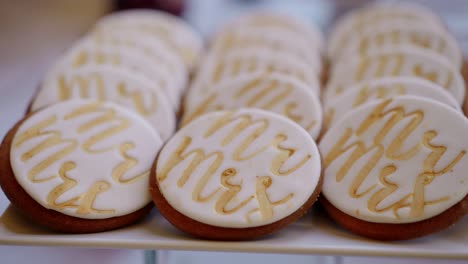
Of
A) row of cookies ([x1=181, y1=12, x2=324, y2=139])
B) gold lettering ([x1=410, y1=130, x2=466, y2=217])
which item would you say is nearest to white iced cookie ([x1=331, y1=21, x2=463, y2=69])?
row of cookies ([x1=181, y1=12, x2=324, y2=139])

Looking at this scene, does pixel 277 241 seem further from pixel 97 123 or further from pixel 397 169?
pixel 97 123

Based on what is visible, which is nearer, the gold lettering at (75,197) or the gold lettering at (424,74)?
the gold lettering at (75,197)

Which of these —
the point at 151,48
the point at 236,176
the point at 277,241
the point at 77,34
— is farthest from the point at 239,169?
the point at 77,34

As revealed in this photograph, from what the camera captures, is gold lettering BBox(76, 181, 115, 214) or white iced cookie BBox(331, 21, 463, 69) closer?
gold lettering BBox(76, 181, 115, 214)

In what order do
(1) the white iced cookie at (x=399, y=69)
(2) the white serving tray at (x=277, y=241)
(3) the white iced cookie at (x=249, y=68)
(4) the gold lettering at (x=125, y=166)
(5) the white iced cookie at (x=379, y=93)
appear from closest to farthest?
(2) the white serving tray at (x=277, y=241), (4) the gold lettering at (x=125, y=166), (5) the white iced cookie at (x=379, y=93), (1) the white iced cookie at (x=399, y=69), (3) the white iced cookie at (x=249, y=68)

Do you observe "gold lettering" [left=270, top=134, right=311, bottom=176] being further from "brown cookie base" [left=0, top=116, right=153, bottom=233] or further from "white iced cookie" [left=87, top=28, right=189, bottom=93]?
"white iced cookie" [left=87, top=28, right=189, bottom=93]

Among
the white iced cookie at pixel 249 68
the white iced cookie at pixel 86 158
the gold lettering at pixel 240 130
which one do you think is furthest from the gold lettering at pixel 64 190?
the white iced cookie at pixel 249 68

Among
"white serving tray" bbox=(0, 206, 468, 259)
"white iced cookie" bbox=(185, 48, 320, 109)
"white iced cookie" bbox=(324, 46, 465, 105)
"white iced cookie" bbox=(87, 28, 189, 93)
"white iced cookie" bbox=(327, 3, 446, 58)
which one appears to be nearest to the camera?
"white serving tray" bbox=(0, 206, 468, 259)

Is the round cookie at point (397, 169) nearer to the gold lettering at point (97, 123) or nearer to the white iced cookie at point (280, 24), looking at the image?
the gold lettering at point (97, 123)
